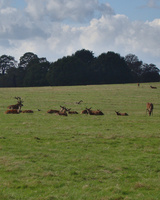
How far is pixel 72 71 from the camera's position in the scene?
77.9 meters

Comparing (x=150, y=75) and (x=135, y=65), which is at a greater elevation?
(x=135, y=65)

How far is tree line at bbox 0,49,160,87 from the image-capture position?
77375 mm

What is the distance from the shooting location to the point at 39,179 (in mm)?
8891

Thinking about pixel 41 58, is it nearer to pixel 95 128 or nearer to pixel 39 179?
pixel 95 128

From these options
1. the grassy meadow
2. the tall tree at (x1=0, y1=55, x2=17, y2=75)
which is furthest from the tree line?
A: the grassy meadow

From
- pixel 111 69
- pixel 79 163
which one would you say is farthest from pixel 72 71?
pixel 79 163

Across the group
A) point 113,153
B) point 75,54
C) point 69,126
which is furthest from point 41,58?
point 113,153

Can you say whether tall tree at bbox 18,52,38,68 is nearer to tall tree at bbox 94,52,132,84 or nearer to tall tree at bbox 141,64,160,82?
tall tree at bbox 94,52,132,84

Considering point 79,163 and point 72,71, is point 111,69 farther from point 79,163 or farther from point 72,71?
point 79,163

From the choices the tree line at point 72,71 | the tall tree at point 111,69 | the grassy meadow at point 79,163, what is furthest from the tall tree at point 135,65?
the grassy meadow at point 79,163

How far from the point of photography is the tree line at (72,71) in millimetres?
77375

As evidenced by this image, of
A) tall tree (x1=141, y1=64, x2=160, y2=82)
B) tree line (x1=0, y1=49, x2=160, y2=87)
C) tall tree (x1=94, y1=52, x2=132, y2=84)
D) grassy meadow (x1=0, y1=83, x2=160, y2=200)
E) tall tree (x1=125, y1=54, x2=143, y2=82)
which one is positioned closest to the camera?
grassy meadow (x1=0, y1=83, x2=160, y2=200)

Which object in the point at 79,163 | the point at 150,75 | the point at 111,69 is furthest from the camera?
the point at 150,75

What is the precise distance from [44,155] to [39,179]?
8.27ft
